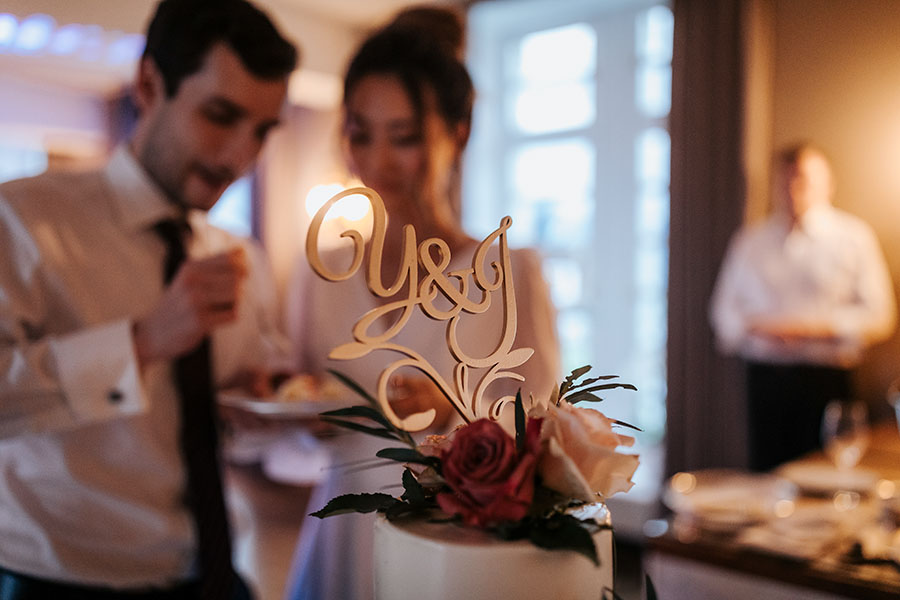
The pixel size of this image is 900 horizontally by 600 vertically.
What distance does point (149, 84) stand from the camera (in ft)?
4.09

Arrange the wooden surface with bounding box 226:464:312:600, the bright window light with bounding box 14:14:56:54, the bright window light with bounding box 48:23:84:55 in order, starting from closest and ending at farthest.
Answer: the bright window light with bounding box 14:14:56:54 < the bright window light with bounding box 48:23:84:55 < the wooden surface with bounding box 226:464:312:600

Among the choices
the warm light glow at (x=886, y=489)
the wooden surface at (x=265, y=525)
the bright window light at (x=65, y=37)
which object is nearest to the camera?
the bright window light at (x=65, y=37)

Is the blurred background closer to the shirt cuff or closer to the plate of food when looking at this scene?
the plate of food

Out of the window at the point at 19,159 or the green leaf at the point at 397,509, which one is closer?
the green leaf at the point at 397,509

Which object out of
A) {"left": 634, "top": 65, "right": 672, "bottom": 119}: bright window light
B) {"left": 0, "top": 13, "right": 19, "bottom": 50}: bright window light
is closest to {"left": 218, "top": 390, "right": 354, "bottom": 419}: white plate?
{"left": 0, "top": 13, "right": 19, "bottom": 50}: bright window light

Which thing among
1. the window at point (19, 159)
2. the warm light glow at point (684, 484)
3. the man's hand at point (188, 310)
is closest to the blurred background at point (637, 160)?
the window at point (19, 159)

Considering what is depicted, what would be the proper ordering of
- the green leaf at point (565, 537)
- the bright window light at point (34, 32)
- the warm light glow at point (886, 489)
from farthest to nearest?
the warm light glow at point (886, 489), the bright window light at point (34, 32), the green leaf at point (565, 537)

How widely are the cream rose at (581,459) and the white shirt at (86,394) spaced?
74 centimetres

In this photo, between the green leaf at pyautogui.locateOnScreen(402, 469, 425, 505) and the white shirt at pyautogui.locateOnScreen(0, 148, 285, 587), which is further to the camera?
the white shirt at pyautogui.locateOnScreen(0, 148, 285, 587)

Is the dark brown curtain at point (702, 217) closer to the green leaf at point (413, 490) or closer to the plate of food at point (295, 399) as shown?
the plate of food at point (295, 399)

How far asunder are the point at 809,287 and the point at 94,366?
3.64 metres

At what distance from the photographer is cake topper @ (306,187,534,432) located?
1.77 feet

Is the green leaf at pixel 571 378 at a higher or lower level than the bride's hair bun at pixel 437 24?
lower

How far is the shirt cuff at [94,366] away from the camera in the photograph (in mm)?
1031
